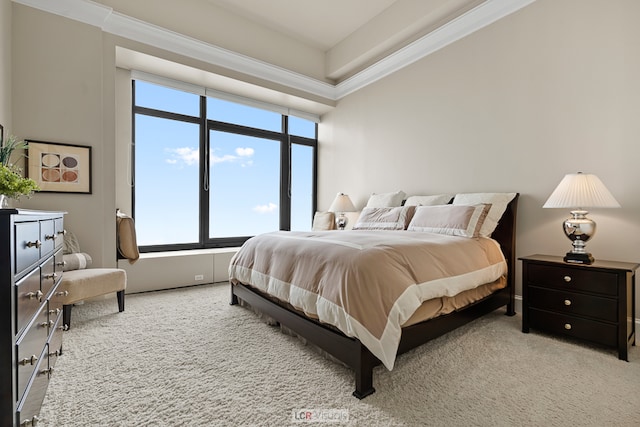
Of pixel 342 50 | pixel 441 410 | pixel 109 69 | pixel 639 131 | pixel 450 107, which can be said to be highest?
pixel 342 50

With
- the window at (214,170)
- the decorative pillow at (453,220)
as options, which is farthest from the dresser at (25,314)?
the decorative pillow at (453,220)

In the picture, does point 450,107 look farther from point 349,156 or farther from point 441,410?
point 441,410

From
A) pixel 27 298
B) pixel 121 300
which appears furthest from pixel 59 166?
pixel 27 298

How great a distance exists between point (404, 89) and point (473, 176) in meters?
1.53

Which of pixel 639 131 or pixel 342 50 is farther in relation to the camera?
pixel 342 50

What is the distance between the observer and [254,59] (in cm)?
405

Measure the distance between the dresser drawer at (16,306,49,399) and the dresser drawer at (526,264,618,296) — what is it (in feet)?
9.75

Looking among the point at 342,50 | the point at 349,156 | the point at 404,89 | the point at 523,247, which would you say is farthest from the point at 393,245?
the point at 342,50

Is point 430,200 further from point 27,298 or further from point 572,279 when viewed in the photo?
point 27,298

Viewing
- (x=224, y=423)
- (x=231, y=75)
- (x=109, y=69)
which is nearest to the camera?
(x=224, y=423)

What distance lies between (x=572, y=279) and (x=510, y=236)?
0.75 m

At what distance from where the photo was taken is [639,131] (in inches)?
87.6

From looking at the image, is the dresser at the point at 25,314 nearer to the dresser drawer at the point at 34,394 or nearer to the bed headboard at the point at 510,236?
the dresser drawer at the point at 34,394

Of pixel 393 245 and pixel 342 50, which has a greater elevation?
pixel 342 50
